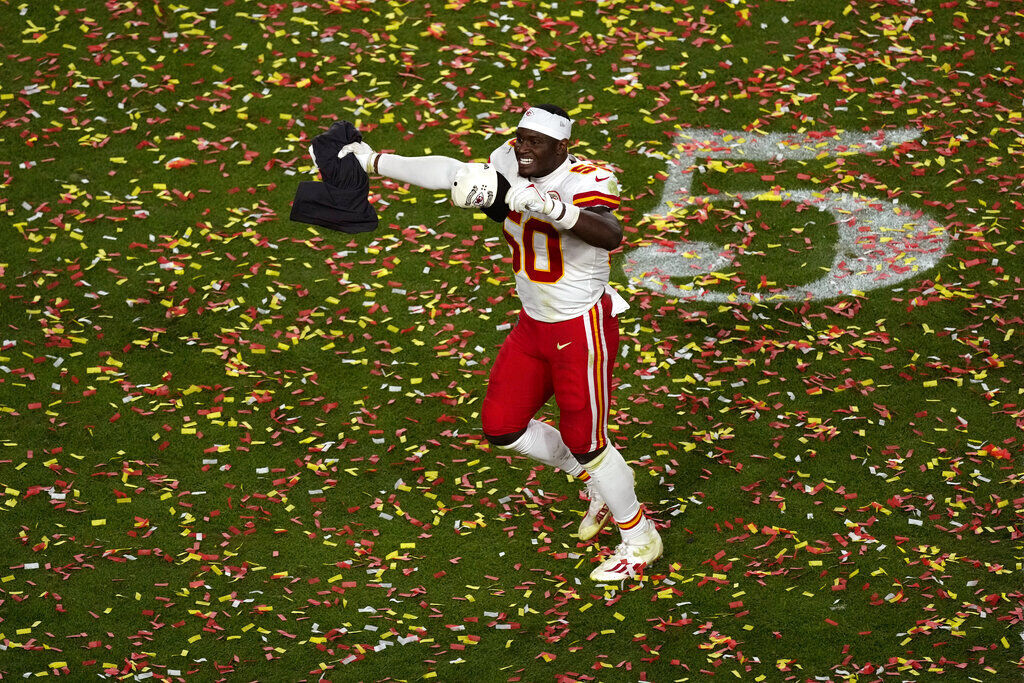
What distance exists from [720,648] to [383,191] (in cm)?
475

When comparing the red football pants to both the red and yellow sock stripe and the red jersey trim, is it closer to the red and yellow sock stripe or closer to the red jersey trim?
Answer: the red and yellow sock stripe

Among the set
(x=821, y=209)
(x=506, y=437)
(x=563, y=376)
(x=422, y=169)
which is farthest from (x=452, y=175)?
(x=821, y=209)

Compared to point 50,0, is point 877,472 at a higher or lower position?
lower

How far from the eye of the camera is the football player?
19.9ft

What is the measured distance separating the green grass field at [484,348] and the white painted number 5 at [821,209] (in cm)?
3

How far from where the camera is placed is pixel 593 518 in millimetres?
7480

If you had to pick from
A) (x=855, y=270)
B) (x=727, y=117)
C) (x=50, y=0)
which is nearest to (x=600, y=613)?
(x=855, y=270)

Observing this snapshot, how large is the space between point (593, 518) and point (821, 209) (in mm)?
3535

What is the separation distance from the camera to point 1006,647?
6.74 m

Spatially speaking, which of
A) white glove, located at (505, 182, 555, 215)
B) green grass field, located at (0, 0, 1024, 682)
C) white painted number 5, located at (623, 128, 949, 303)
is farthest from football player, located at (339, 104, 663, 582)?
white painted number 5, located at (623, 128, 949, 303)

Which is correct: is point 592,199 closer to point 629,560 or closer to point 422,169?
point 422,169

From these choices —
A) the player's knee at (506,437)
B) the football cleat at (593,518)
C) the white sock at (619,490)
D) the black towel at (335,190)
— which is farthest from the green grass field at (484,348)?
the black towel at (335,190)

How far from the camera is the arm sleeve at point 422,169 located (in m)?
6.20

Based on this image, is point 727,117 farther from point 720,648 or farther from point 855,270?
point 720,648
